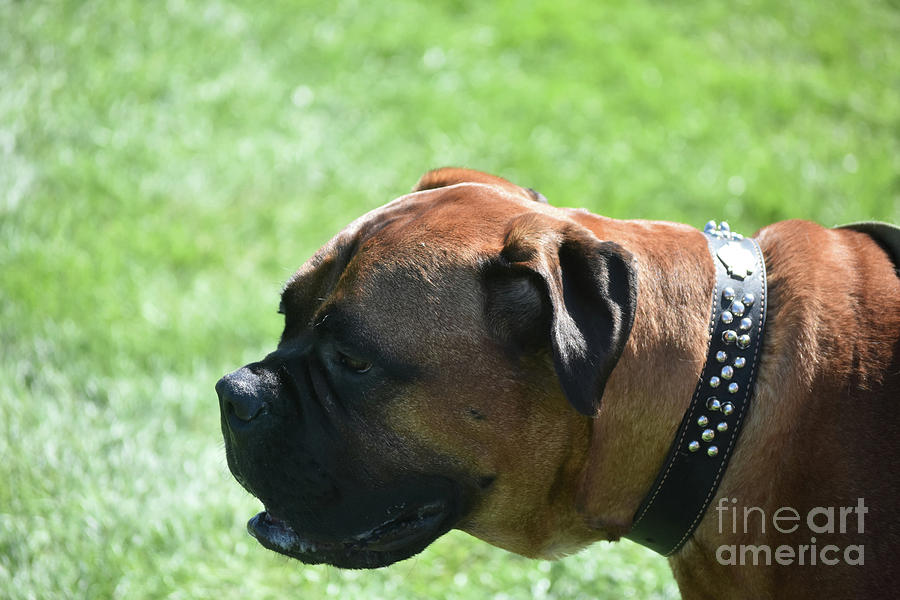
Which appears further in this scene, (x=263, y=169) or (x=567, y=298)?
(x=263, y=169)

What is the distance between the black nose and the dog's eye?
0.29m

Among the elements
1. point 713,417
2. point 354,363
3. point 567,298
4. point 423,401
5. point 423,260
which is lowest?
point 713,417

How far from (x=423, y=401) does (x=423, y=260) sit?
1.50 ft

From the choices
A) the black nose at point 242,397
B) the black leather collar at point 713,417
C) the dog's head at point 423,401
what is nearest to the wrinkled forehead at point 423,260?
the dog's head at point 423,401

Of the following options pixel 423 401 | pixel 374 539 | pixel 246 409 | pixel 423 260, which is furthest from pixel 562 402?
pixel 246 409

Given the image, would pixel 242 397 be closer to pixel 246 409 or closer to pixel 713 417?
pixel 246 409

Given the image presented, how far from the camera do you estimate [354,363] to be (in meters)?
3.03

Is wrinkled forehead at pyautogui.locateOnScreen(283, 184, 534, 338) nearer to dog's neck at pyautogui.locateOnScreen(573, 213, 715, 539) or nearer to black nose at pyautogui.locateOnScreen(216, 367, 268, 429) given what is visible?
black nose at pyautogui.locateOnScreen(216, 367, 268, 429)

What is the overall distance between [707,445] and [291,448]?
134cm

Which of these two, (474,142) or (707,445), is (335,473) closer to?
(707,445)

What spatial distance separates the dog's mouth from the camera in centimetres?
308

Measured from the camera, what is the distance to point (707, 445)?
2879mm

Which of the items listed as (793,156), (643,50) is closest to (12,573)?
(793,156)

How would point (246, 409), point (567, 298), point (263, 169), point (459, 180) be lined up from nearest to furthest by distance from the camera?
1. point (567, 298)
2. point (246, 409)
3. point (459, 180)
4. point (263, 169)
